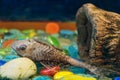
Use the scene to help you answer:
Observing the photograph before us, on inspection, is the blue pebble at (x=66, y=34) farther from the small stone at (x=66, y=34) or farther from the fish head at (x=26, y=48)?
the fish head at (x=26, y=48)

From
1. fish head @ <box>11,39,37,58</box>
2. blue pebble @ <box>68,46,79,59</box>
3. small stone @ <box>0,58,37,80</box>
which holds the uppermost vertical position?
fish head @ <box>11,39,37,58</box>

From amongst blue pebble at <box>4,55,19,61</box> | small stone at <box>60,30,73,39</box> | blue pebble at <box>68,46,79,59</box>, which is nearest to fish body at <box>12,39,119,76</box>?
blue pebble at <box>4,55,19,61</box>

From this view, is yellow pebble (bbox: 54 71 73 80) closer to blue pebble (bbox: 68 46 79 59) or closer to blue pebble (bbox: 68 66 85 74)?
blue pebble (bbox: 68 66 85 74)

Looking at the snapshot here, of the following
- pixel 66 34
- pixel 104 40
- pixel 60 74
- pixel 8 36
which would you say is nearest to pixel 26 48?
pixel 60 74

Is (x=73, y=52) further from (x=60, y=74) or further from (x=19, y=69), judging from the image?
(x=19, y=69)

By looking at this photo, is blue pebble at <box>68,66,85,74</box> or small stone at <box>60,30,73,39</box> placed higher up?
blue pebble at <box>68,66,85,74</box>

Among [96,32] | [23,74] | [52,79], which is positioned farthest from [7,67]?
[96,32]

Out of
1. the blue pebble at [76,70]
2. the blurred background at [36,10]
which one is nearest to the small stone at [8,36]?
the blurred background at [36,10]

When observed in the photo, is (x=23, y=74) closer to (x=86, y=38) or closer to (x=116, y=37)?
(x=116, y=37)
